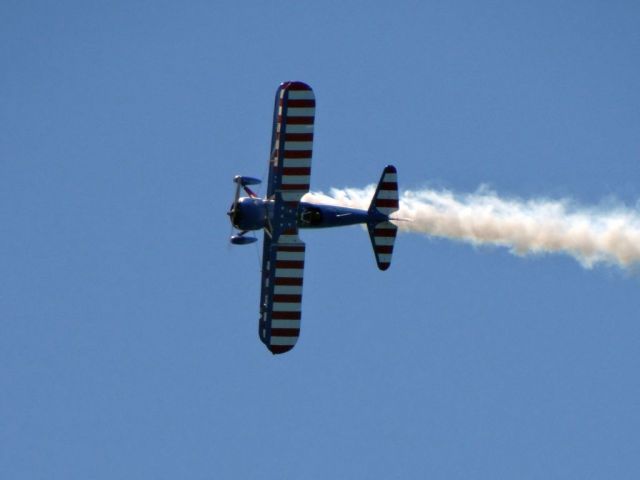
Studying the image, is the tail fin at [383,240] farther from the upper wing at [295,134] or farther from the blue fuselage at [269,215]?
the upper wing at [295,134]

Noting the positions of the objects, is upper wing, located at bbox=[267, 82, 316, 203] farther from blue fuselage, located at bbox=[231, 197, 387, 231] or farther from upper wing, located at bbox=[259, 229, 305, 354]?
upper wing, located at bbox=[259, 229, 305, 354]

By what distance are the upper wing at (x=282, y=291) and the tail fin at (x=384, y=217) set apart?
1.91m

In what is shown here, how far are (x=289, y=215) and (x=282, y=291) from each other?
2.00 meters

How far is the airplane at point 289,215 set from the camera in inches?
4114

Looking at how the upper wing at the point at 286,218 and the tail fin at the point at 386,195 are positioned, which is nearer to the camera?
the upper wing at the point at 286,218

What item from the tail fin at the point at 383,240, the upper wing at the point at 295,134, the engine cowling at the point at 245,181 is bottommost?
the tail fin at the point at 383,240

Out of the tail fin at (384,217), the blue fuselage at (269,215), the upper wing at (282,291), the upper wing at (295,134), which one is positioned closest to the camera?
the upper wing at (295,134)

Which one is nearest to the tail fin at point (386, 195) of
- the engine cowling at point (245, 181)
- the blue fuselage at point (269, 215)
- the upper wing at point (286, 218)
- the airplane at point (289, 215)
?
the airplane at point (289, 215)

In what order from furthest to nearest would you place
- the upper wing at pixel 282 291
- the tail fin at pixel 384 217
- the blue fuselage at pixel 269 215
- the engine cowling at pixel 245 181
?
the tail fin at pixel 384 217 < the upper wing at pixel 282 291 < the blue fuselage at pixel 269 215 < the engine cowling at pixel 245 181

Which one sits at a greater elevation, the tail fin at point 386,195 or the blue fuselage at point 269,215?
the tail fin at point 386,195

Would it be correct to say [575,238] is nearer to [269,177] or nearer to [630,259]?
[630,259]

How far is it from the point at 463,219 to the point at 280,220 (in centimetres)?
560

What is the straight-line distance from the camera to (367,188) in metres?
109

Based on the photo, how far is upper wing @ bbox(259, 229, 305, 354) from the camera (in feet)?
346
